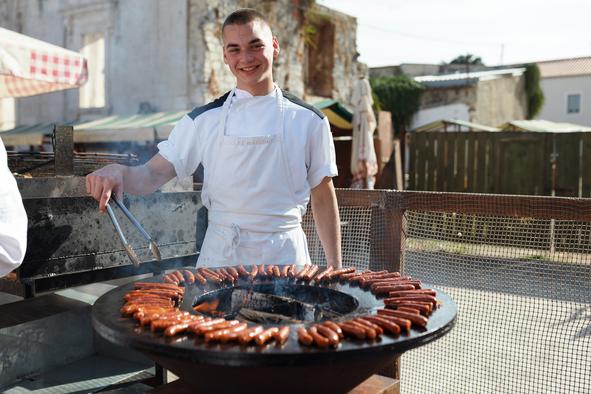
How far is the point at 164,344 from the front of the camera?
5.42 feet

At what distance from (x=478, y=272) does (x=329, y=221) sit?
2209mm

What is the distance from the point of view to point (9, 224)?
1.75m

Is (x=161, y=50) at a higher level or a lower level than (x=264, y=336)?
higher

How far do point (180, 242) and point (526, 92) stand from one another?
1160 inches

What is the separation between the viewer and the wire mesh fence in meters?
3.55

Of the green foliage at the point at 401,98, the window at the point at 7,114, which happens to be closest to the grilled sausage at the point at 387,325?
the window at the point at 7,114

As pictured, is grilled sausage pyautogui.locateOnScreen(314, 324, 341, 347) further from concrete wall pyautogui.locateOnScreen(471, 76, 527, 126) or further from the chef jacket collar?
concrete wall pyautogui.locateOnScreen(471, 76, 527, 126)

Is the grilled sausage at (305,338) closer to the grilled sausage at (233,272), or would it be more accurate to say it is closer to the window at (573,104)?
the grilled sausage at (233,272)

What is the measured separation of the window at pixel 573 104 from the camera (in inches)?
1303

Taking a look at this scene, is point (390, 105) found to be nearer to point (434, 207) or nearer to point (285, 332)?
point (434, 207)

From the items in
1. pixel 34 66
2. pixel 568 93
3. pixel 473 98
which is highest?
pixel 568 93

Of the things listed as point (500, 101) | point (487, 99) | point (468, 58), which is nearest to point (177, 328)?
point (487, 99)

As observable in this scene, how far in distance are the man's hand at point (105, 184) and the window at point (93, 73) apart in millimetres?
11625

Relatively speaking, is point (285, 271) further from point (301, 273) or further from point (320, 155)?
point (320, 155)
